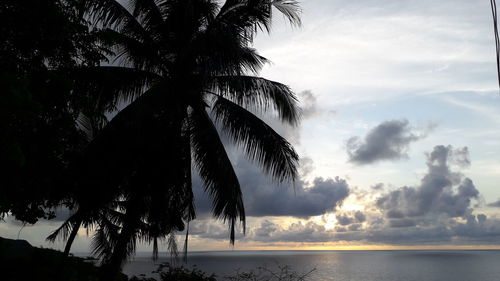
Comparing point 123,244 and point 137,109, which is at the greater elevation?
point 137,109

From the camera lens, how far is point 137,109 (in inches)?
418

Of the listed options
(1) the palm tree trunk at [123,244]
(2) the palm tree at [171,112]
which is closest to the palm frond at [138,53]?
(2) the palm tree at [171,112]

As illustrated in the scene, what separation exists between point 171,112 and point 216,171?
2044 millimetres

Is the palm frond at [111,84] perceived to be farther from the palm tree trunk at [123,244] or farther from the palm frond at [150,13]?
the palm tree trunk at [123,244]

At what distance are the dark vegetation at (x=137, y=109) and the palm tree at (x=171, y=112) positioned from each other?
30 millimetres

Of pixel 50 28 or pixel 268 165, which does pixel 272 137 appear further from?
pixel 50 28

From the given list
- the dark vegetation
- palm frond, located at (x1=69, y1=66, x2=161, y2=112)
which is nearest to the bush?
the dark vegetation

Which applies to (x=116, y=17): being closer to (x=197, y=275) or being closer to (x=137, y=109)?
(x=137, y=109)

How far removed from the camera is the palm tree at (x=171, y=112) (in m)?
10.9

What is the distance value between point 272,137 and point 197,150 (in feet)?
7.04

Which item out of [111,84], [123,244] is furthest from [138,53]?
[123,244]

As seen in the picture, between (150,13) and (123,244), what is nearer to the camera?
(123,244)

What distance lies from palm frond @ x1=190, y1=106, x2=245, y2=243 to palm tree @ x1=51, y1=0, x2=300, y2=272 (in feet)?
0.09

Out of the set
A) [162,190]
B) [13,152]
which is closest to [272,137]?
[162,190]
